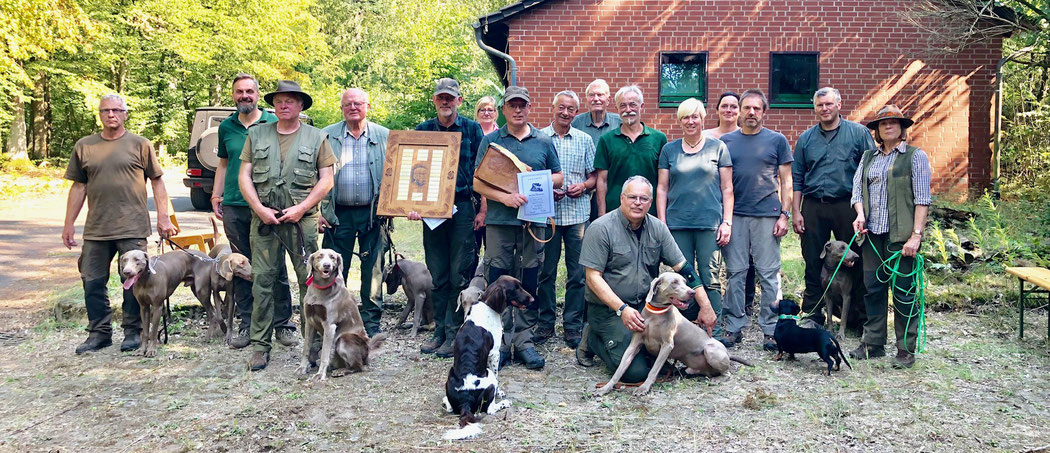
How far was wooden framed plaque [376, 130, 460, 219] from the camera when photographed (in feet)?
20.8

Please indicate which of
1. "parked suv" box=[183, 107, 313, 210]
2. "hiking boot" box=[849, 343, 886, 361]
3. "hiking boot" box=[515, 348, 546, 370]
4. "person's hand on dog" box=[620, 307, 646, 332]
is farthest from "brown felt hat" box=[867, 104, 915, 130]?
"parked suv" box=[183, 107, 313, 210]

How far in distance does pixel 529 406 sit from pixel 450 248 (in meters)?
1.92

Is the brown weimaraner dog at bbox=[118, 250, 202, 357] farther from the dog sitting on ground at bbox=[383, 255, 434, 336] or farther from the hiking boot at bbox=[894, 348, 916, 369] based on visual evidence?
the hiking boot at bbox=[894, 348, 916, 369]

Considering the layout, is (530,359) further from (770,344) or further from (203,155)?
(203,155)

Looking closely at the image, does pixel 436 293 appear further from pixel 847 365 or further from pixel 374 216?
pixel 847 365

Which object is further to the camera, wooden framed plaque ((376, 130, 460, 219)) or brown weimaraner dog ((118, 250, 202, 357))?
wooden framed plaque ((376, 130, 460, 219))

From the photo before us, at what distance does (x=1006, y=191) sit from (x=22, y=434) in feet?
54.3

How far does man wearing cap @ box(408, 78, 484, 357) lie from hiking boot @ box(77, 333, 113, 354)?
8.73 ft

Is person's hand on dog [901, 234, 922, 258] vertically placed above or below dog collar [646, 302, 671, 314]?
above

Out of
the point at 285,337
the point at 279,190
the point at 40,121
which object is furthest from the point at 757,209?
the point at 40,121

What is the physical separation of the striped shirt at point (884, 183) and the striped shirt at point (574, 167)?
7.19 feet

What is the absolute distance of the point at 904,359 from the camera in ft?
19.5

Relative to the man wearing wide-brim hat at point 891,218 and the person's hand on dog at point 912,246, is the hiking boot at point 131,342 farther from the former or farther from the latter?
the person's hand on dog at point 912,246

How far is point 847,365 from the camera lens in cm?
588
